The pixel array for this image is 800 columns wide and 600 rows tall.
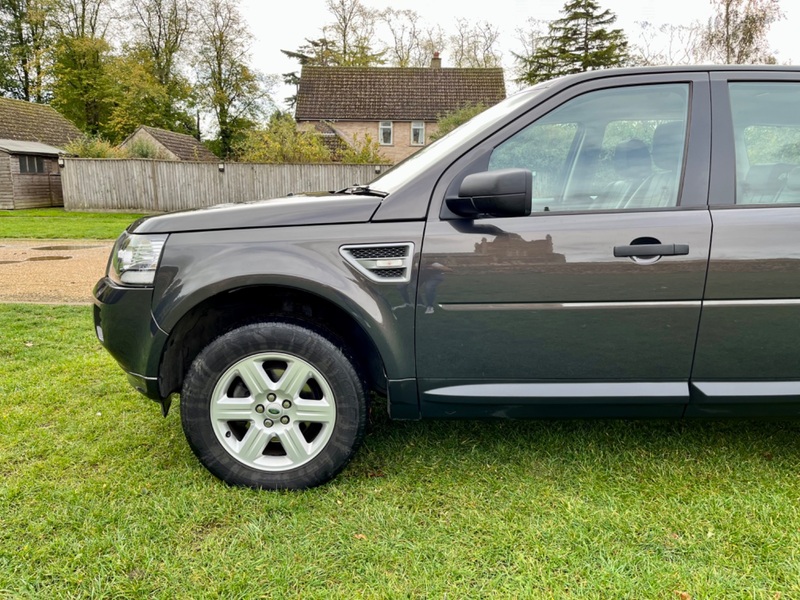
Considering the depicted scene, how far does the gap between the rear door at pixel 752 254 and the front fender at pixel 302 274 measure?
126 cm

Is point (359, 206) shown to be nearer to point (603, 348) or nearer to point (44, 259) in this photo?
point (603, 348)

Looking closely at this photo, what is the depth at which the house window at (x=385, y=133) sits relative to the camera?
3150cm

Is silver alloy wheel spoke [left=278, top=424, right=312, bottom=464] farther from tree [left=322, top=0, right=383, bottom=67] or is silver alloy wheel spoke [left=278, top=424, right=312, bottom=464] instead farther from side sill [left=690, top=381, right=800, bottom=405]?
tree [left=322, top=0, right=383, bottom=67]

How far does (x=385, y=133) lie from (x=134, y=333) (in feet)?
101

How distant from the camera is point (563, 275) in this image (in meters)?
2.33

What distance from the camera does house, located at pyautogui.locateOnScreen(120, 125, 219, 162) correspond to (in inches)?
1124

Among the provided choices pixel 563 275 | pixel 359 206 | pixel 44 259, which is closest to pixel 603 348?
pixel 563 275

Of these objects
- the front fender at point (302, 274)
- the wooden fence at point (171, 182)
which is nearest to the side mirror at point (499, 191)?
the front fender at point (302, 274)

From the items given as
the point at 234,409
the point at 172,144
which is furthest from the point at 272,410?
the point at 172,144

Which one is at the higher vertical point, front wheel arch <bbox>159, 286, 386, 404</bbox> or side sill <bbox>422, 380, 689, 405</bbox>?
front wheel arch <bbox>159, 286, 386, 404</bbox>

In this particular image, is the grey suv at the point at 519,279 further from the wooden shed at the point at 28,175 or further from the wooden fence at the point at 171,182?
the wooden shed at the point at 28,175

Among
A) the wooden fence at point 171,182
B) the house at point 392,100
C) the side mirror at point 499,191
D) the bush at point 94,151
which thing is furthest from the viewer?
the house at point 392,100

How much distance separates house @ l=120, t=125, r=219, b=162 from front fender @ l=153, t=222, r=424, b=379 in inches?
1079

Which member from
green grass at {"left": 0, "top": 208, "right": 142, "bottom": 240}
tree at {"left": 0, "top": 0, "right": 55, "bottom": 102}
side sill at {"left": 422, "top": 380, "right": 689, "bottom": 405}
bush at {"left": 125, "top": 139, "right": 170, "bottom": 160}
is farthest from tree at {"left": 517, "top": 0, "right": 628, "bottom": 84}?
side sill at {"left": 422, "top": 380, "right": 689, "bottom": 405}
